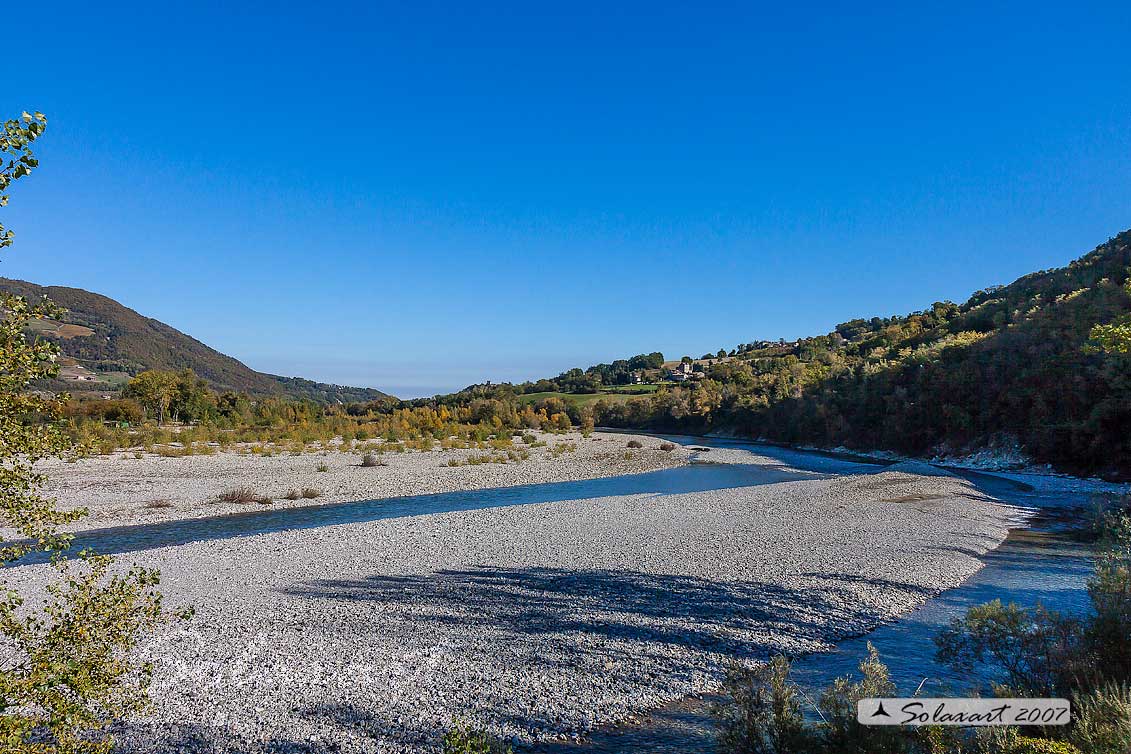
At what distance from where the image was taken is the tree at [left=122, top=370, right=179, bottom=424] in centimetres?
5556

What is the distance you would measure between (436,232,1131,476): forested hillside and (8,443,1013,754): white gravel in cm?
1124

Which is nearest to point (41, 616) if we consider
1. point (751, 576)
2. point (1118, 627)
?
point (751, 576)

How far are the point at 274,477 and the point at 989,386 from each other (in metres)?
46.2

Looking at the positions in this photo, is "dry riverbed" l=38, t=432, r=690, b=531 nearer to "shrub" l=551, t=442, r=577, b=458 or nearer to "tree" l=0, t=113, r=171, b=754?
"shrub" l=551, t=442, r=577, b=458

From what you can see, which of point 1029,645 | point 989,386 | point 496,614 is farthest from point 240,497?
point 989,386

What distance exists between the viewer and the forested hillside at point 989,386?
94.8 ft

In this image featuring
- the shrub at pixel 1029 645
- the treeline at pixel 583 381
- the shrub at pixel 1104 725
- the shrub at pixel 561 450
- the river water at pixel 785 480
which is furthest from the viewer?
the treeline at pixel 583 381

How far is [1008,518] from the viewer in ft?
62.1

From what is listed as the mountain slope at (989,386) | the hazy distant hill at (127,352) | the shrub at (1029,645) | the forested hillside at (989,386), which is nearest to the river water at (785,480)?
the shrub at (1029,645)

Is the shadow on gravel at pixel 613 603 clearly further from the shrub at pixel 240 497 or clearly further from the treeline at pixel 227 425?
the treeline at pixel 227 425

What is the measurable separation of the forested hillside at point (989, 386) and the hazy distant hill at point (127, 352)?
302 feet

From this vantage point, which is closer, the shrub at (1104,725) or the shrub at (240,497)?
the shrub at (1104,725)

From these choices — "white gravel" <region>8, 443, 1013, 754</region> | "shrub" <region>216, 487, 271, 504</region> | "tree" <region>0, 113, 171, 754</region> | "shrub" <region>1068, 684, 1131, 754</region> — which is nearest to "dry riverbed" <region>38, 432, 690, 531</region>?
"shrub" <region>216, 487, 271, 504</region>

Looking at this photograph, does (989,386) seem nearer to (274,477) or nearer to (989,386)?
(989,386)
